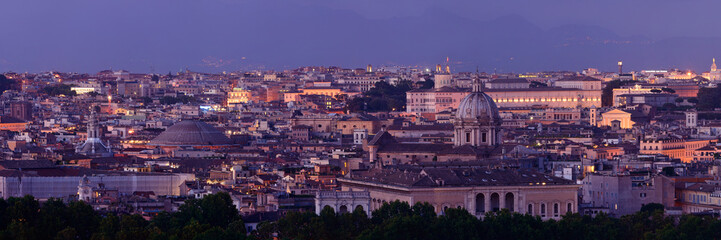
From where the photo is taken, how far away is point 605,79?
14925 cm

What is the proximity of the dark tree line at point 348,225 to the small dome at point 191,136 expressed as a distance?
39.3 meters

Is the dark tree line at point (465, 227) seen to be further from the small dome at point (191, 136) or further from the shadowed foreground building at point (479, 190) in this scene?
the small dome at point (191, 136)

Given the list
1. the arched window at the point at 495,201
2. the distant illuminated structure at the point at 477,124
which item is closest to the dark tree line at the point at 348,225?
the arched window at the point at 495,201

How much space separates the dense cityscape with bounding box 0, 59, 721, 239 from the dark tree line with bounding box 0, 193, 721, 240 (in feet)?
0.21

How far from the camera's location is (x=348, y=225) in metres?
46.9

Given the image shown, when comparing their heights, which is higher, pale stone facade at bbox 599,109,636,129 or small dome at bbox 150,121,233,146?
pale stone facade at bbox 599,109,636,129

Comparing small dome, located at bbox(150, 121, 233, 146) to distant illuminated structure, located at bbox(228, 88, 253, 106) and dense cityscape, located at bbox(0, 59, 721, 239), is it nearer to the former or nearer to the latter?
dense cityscape, located at bbox(0, 59, 721, 239)

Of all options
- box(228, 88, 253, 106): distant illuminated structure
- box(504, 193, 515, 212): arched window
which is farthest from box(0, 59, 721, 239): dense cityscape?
box(228, 88, 253, 106): distant illuminated structure

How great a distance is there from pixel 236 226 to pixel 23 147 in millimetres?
37229

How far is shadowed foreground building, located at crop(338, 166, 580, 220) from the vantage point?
53.5 meters

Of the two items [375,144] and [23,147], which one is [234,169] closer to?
[375,144]

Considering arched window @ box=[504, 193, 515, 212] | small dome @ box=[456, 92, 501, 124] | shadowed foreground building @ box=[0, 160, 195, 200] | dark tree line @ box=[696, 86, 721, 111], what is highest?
dark tree line @ box=[696, 86, 721, 111]

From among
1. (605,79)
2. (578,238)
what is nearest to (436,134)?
(578,238)

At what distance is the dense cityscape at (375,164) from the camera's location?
46.8 metres
